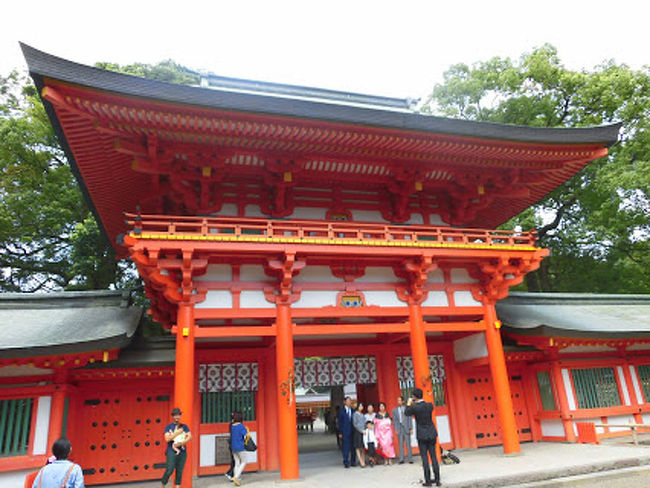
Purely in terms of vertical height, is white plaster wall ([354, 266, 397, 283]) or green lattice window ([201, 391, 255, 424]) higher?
white plaster wall ([354, 266, 397, 283])

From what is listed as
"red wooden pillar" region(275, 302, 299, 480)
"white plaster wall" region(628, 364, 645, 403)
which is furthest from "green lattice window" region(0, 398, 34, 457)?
"white plaster wall" region(628, 364, 645, 403)

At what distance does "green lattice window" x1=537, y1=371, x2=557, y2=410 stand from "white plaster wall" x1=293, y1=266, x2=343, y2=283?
7.16m

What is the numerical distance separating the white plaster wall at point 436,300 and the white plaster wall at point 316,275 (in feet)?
7.68

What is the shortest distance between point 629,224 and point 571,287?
5378 millimetres

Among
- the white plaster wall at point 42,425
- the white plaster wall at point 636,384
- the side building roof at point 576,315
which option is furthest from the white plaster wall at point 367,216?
the white plaster wall at point 636,384

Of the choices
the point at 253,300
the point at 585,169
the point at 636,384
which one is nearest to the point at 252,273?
the point at 253,300

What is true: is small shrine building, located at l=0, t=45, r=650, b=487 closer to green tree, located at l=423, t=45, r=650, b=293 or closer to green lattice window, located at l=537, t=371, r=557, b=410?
green lattice window, located at l=537, t=371, r=557, b=410

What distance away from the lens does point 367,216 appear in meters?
11.8

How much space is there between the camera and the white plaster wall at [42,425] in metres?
8.63

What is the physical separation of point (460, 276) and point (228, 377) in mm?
6594

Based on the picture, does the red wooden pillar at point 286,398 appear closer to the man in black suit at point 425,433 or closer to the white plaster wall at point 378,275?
the white plaster wall at point 378,275

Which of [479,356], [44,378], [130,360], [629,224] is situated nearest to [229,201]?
[130,360]

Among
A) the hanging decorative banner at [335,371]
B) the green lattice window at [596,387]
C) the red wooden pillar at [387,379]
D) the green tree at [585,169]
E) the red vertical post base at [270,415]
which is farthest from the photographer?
the green tree at [585,169]

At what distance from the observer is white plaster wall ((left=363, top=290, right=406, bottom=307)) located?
10.4 metres
